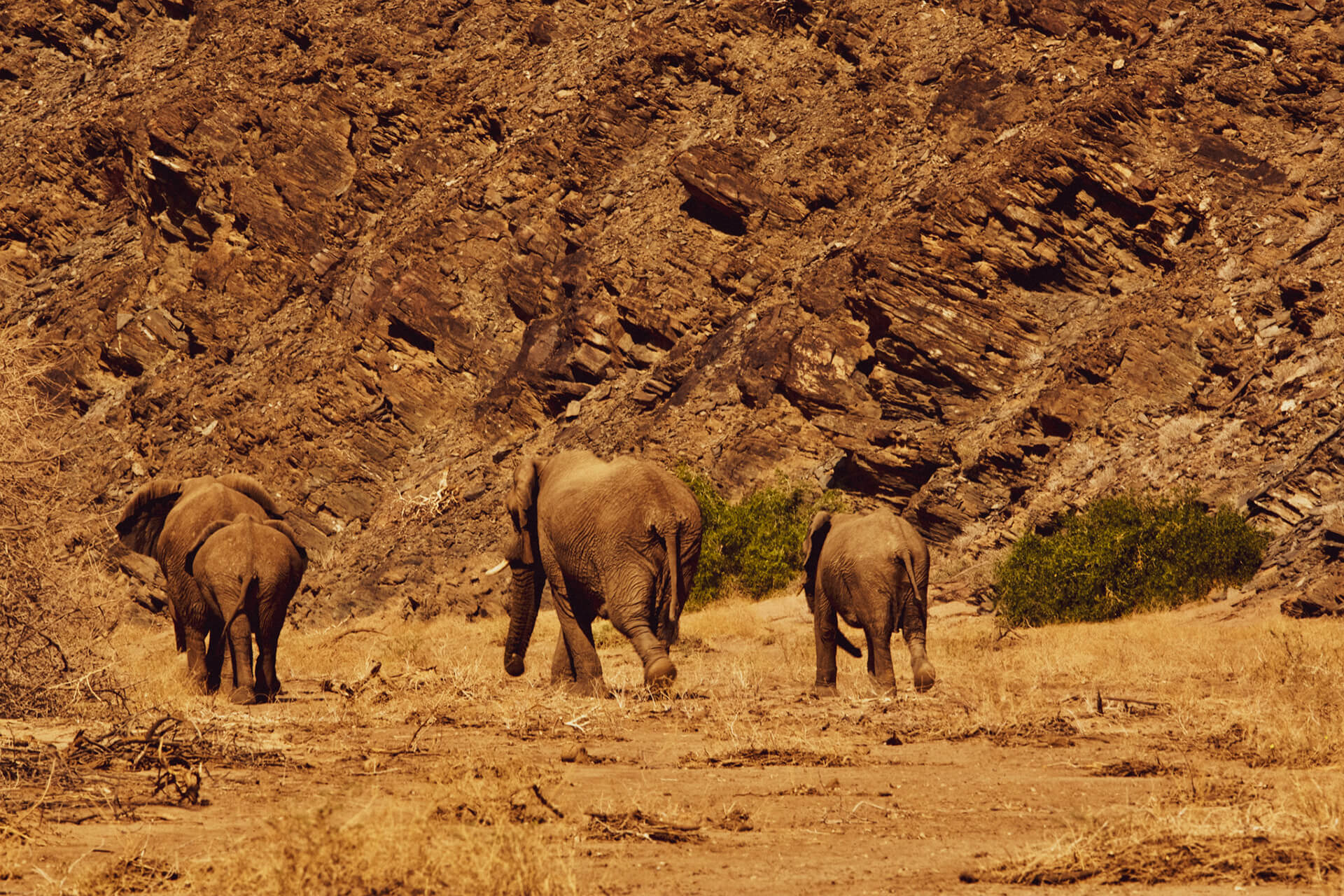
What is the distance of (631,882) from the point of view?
18.8ft

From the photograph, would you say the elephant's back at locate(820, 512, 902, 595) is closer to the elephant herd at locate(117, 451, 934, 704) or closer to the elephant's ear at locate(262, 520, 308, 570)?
the elephant herd at locate(117, 451, 934, 704)

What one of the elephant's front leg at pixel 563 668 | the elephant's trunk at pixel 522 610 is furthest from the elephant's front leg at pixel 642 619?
the elephant's trunk at pixel 522 610

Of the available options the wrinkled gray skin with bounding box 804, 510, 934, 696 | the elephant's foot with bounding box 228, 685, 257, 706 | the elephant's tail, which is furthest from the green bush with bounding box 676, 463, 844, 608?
the elephant's foot with bounding box 228, 685, 257, 706

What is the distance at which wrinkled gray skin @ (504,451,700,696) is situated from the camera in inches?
517

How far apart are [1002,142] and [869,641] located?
25.2m

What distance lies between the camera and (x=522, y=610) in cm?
1480

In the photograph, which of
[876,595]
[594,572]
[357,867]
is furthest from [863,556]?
[357,867]

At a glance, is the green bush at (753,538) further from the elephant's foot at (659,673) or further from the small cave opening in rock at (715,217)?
the elephant's foot at (659,673)

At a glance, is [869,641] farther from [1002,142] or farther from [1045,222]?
[1002,142]

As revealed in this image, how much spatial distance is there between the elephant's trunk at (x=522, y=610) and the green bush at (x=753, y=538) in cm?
1243

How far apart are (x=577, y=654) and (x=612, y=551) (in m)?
1.17

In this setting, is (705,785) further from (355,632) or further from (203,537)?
(355,632)

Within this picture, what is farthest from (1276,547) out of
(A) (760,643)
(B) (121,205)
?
(B) (121,205)

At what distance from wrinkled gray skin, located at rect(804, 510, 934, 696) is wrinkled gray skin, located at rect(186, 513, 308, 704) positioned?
5431 millimetres
